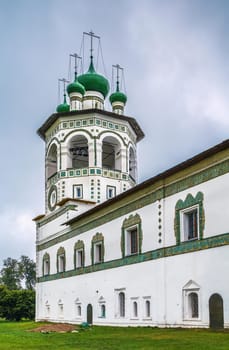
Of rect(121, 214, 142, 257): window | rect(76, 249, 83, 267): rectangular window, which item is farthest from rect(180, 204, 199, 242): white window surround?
rect(76, 249, 83, 267): rectangular window

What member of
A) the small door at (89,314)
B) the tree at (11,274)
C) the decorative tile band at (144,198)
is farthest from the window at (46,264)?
the tree at (11,274)

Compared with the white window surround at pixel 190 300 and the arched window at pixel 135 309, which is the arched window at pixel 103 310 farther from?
the white window surround at pixel 190 300

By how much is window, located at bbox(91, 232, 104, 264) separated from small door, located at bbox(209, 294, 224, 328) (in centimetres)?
887

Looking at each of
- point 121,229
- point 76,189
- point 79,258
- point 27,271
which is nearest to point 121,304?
point 121,229

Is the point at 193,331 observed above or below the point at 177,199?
below

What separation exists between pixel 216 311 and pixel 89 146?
1576 centimetres

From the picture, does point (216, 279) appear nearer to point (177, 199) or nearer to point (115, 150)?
point (177, 199)

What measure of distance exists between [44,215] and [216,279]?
17741 mm

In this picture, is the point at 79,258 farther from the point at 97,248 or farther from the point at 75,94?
the point at 75,94

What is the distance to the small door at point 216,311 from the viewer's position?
1486 cm

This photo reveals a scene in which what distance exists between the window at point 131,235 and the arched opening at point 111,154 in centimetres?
888

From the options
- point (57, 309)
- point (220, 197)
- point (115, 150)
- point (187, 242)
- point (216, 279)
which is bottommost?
point (57, 309)

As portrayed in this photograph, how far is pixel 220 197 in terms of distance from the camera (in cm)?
1545

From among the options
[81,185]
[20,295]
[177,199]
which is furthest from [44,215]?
[177,199]
